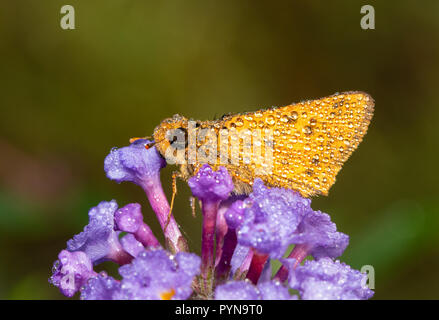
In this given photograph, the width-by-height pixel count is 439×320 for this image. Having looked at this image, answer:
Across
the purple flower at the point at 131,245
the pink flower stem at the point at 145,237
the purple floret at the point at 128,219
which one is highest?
the purple floret at the point at 128,219

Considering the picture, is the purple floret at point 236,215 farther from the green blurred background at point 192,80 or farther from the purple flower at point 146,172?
the green blurred background at point 192,80

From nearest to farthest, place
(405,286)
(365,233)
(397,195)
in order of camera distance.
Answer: (365,233), (405,286), (397,195)

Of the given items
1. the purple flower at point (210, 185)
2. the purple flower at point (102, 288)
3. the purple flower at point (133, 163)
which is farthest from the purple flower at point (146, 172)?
the purple flower at point (102, 288)

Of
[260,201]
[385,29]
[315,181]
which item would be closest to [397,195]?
[385,29]

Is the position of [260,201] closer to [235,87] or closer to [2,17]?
[235,87]

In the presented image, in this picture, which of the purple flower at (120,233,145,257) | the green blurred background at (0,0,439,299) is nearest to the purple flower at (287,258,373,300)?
the purple flower at (120,233,145,257)

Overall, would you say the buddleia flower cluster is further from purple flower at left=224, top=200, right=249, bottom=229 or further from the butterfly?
the butterfly
